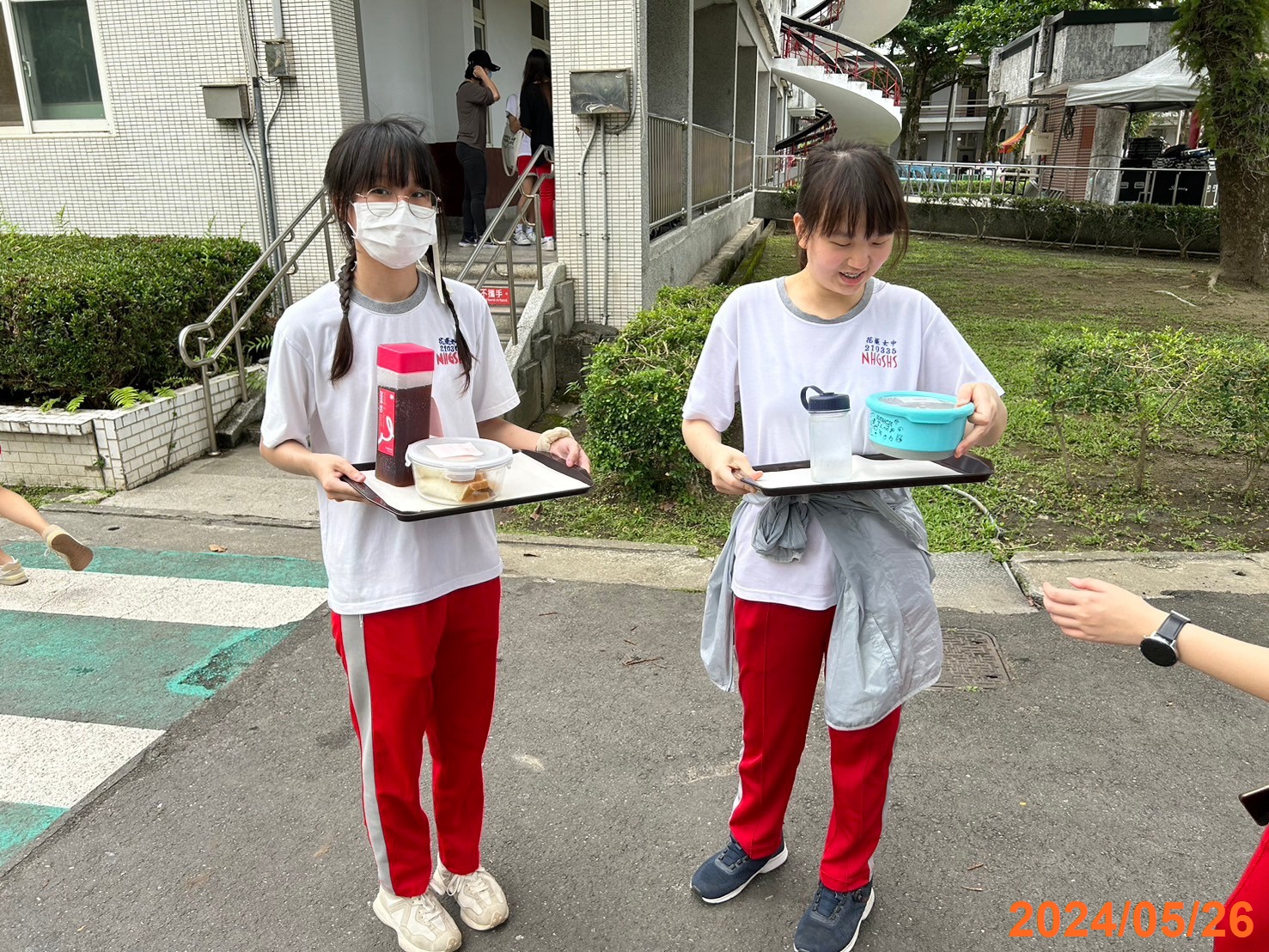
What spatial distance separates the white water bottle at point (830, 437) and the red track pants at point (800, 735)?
15.3 inches

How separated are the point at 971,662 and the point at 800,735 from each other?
1.80 metres

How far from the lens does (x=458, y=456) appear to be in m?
2.11

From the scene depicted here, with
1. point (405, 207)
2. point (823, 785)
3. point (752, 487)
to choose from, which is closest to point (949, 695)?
point (823, 785)

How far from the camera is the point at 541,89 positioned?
10242mm

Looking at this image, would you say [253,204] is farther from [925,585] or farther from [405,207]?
[925,585]

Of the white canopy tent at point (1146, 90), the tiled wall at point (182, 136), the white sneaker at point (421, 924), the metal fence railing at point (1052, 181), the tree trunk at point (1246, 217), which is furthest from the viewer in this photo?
the metal fence railing at point (1052, 181)

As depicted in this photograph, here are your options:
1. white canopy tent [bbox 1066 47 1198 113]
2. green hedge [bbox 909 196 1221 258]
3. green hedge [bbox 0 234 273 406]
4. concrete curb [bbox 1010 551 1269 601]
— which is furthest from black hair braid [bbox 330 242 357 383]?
white canopy tent [bbox 1066 47 1198 113]

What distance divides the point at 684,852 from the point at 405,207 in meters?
2.04

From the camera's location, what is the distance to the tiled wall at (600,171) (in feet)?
26.5

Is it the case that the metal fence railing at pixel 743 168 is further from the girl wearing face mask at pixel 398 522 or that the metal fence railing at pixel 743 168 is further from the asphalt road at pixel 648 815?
the girl wearing face mask at pixel 398 522

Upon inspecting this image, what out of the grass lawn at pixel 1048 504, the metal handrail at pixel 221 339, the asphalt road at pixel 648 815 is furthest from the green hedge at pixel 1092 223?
the asphalt road at pixel 648 815

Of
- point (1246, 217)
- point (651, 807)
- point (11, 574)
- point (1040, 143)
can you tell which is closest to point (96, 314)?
point (11, 574)

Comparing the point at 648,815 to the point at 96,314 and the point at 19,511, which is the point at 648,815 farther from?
the point at 96,314
